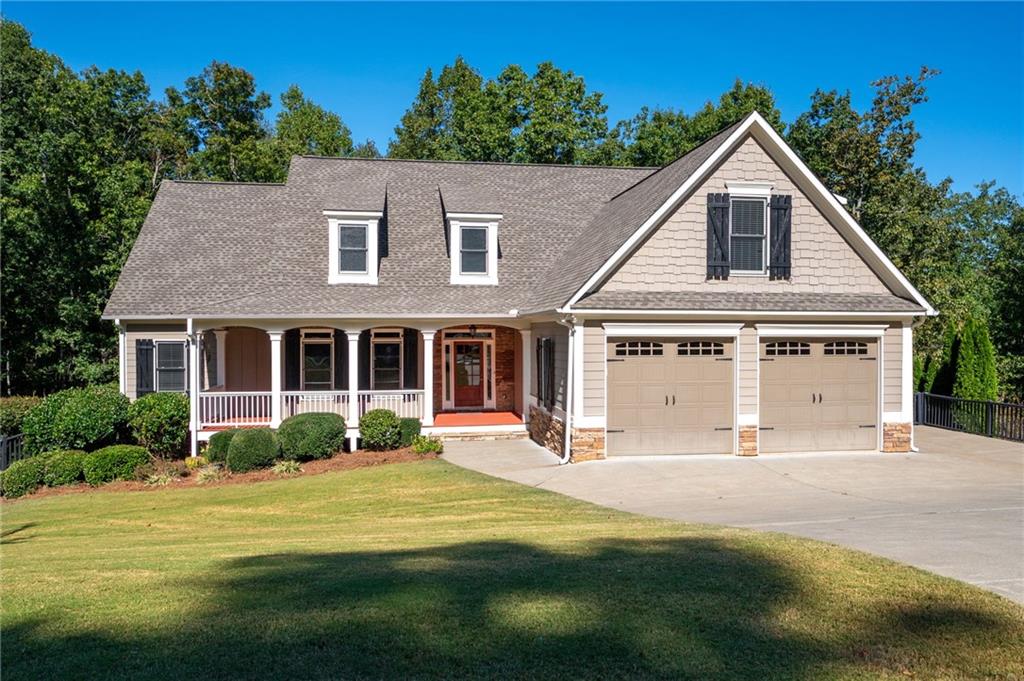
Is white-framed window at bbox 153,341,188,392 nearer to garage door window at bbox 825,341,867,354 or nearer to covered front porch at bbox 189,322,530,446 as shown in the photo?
covered front porch at bbox 189,322,530,446

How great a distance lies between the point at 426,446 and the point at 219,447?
4.66 meters

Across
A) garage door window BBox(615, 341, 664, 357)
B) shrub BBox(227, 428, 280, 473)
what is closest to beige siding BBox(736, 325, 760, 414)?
garage door window BBox(615, 341, 664, 357)

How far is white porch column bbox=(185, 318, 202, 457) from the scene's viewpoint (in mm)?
18078

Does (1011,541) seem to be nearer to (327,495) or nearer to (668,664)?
(668,664)

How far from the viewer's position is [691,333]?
16.2m

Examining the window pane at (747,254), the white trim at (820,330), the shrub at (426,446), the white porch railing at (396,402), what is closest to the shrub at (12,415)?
the white porch railing at (396,402)

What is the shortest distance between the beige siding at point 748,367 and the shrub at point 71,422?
1409 cm

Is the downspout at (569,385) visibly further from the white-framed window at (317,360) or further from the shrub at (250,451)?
the white-framed window at (317,360)

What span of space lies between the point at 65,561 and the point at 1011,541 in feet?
35.3

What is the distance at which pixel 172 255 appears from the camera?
2073 centimetres

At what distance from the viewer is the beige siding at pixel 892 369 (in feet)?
55.6

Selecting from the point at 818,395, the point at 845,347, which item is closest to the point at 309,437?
the point at 818,395

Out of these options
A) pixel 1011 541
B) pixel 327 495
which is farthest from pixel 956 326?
pixel 327 495

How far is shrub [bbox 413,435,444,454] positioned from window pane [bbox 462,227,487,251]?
18.3 ft
